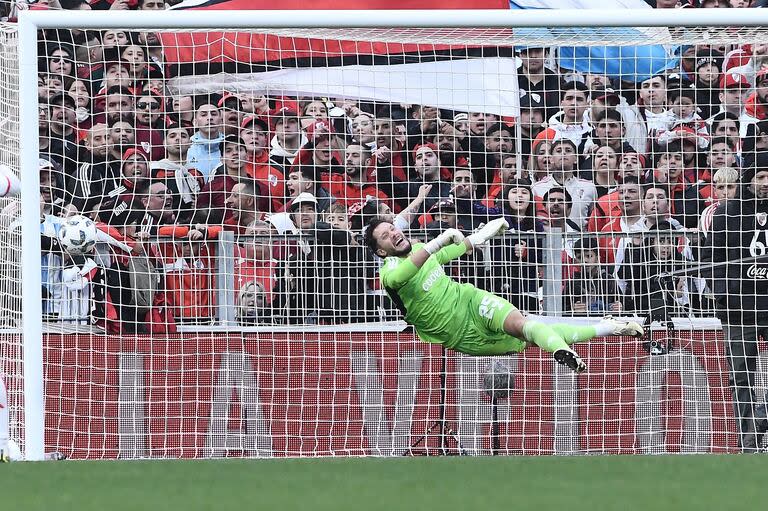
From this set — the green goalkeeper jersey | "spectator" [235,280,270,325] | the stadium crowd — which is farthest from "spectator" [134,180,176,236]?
the green goalkeeper jersey

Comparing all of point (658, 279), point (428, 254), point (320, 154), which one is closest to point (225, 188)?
point (320, 154)

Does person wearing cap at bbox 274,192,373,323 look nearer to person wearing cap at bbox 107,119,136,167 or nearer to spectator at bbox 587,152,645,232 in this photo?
person wearing cap at bbox 107,119,136,167

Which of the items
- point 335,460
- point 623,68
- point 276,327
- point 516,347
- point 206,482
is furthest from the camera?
point 623,68

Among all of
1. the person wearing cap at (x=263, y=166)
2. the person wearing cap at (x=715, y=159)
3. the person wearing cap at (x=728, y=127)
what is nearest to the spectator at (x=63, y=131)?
the person wearing cap at (x=263, y=166)

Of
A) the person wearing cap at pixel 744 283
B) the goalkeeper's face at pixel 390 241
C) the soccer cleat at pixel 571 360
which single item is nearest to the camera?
the soccer cleat at pixel 571 360

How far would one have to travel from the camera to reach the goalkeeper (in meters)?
7.53

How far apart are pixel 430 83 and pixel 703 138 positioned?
207 centimetres

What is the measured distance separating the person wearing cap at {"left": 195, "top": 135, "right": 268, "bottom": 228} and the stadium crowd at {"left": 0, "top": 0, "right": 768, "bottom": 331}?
0.06ft

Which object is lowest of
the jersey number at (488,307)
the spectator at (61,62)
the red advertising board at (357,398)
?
the red advertising board at (357,398)

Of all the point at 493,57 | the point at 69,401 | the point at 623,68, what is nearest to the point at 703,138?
the point at 623,68

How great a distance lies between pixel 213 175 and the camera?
9.07m

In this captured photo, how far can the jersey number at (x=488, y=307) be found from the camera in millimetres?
7812

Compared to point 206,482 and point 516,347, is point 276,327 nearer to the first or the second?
point 516,347

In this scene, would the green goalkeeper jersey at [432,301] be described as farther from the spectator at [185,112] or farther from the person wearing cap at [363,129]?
the spectator at [185,112]
